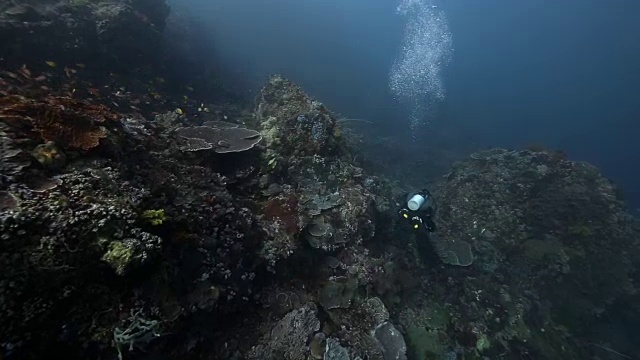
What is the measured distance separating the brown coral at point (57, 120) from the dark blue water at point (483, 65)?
65.4 feet

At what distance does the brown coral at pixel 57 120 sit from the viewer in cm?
376

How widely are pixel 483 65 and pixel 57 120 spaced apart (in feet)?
450

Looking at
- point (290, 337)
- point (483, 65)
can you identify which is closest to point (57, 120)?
point (290, 337)

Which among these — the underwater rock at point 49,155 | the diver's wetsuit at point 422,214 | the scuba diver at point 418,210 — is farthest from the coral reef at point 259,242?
the scuba diver at point 418,210

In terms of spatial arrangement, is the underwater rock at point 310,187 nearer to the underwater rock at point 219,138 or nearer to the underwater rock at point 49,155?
the underwater rock at point 219,138

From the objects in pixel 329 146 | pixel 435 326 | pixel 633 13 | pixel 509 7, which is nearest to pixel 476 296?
pixel 435 326

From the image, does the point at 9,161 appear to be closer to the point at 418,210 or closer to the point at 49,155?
the point at 49,155

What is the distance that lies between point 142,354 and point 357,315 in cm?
371

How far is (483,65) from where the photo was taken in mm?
119000

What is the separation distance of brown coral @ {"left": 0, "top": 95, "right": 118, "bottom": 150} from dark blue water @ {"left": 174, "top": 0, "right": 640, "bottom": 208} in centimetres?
1992

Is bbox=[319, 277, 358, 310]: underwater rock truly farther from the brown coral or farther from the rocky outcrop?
the rocky outcrop

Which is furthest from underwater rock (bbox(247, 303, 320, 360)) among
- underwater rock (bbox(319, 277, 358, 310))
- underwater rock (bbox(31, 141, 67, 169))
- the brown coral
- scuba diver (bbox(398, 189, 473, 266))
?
scuba diver (bbox(398, 189, 473, 266))

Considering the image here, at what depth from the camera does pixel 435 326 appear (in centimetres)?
759

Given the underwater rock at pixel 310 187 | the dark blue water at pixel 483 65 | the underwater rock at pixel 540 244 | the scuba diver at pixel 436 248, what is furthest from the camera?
the dark blue water at pixel 483 65
